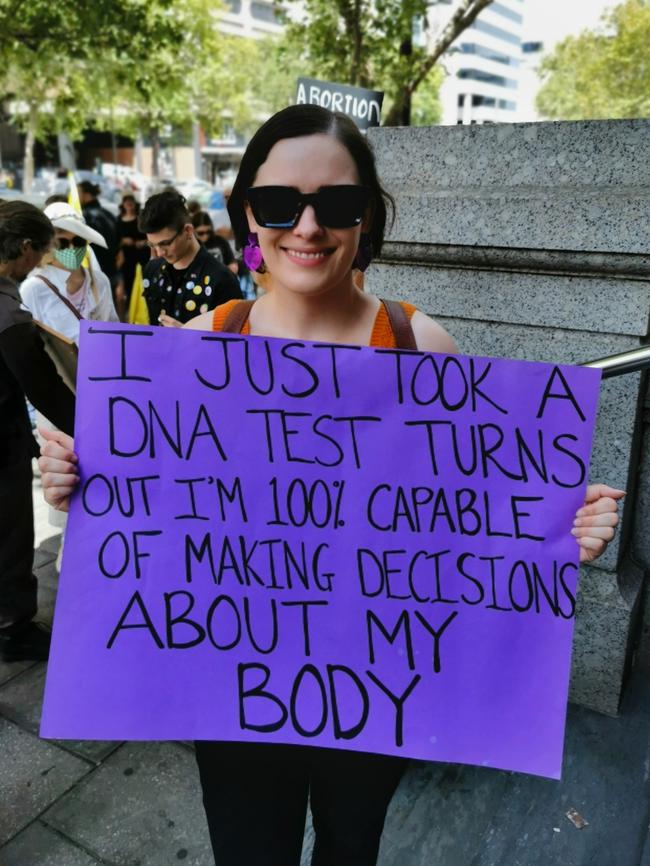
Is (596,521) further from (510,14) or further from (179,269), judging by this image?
(510,14)

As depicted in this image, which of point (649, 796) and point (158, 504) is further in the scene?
point (649, 796)

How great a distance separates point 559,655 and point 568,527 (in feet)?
0.85

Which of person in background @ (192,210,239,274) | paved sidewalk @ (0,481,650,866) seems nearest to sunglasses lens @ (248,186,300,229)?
paved sidewalk @ (0,481,650,866)

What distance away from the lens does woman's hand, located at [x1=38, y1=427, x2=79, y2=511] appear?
1401 millimetres

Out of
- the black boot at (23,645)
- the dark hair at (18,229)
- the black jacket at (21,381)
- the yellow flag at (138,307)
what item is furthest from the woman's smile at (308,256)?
the yellow flag at (138,307)

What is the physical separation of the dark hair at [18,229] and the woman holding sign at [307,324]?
1.75 metres

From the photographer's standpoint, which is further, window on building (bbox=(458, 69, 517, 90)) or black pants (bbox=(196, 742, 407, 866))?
window on building (bbox=(458, 69, 517, 90))

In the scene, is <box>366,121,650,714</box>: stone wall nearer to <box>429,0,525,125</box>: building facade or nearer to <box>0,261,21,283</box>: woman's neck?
<box>0,261,21,283</box>: woman's neck

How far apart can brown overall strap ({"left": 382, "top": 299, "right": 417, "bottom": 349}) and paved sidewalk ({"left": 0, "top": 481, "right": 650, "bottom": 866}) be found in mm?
1566

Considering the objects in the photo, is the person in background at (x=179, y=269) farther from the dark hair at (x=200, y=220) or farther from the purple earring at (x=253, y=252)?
the dark hair at (x=200, y=220)

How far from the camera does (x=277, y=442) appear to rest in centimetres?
145

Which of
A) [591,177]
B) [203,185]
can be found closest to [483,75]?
[203,185]

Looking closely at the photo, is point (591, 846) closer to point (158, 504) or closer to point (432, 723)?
point (432, 723)

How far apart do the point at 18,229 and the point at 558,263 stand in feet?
7.08
